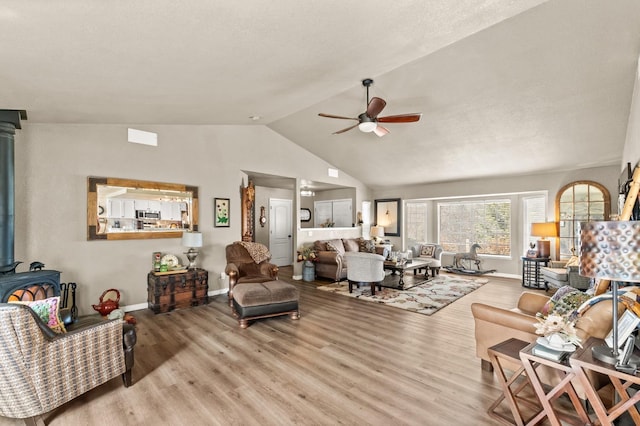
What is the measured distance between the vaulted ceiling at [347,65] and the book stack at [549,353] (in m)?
2.44

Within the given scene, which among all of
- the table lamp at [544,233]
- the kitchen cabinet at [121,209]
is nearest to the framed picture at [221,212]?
the kitchen cabinet at [121,209]

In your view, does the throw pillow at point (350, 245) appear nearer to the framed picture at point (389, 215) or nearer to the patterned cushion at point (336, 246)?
the patterned cushion at point (336, 246)

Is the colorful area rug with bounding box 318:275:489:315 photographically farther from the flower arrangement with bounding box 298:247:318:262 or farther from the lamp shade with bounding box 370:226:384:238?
the lamp shade with bounding box 370:226:384:238

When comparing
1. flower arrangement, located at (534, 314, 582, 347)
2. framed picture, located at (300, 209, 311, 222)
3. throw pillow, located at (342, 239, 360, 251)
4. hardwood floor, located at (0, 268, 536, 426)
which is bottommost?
hardwood floor, located at (0, 268, 536, 426)

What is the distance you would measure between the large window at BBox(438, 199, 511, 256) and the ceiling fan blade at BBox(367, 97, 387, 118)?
546cm

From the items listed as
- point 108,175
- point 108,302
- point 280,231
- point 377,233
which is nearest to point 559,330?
point 108,302

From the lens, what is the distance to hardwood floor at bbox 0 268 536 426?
6.70 ft

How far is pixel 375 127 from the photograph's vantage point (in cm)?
401

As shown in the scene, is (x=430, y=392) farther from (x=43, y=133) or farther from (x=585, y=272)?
(x=43, y=133)

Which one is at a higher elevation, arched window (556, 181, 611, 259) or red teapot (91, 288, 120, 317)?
arched window (556, 181, 611, 259)

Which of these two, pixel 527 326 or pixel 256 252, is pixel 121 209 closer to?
pixel 256 252

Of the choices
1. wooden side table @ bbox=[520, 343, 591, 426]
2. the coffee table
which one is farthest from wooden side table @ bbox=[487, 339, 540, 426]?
the coffee table

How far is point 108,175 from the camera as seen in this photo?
13.7 ft

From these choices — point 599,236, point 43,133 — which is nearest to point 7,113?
point 43,133
